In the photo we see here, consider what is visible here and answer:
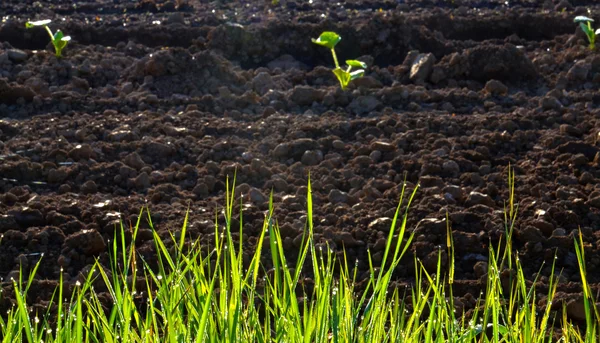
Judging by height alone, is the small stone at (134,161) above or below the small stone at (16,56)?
below

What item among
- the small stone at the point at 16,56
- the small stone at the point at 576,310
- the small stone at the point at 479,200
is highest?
the small stone at the point at 16,56

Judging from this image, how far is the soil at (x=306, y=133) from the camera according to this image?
2.68 m

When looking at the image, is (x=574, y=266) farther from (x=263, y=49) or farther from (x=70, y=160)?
(x=263, y=49)

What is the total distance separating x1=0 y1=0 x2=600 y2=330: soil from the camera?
2.68 metres

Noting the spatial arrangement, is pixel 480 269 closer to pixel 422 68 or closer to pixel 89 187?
pixel 89 187

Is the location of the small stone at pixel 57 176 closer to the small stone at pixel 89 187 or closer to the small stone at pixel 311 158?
the small stone at pixel 89 187

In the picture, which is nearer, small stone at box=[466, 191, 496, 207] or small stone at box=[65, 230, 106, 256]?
small stone at box=[65, 230, 106, 256]

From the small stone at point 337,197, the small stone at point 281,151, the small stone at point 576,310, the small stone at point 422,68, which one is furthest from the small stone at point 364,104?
the small stone at point 576,310

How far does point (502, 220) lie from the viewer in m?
2.76

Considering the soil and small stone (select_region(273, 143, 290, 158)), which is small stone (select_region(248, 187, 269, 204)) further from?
small stone (select_region(273, 143, 290, 158))

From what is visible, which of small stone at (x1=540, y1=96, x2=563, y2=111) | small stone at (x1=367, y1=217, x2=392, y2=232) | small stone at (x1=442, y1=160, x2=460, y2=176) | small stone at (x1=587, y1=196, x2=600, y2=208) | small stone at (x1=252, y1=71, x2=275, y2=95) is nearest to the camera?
small stone at (x1=367, y1=217, x2=392, y2=232)

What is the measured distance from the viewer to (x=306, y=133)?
11.2 feet

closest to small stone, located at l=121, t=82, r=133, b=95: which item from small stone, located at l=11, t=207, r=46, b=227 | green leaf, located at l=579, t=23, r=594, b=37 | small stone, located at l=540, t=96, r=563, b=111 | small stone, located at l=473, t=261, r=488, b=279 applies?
small stone, located at l=11, t=207, r=46, b=227

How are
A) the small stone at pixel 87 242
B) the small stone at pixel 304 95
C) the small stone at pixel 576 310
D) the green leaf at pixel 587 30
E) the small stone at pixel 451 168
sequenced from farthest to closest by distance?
the green leaf at pixel 587 30 → the small stone at pixel 304 95 → the small stone at pixel 451 168 → the small stone at pixel 87 242 → the small stone at pixel 576 310
